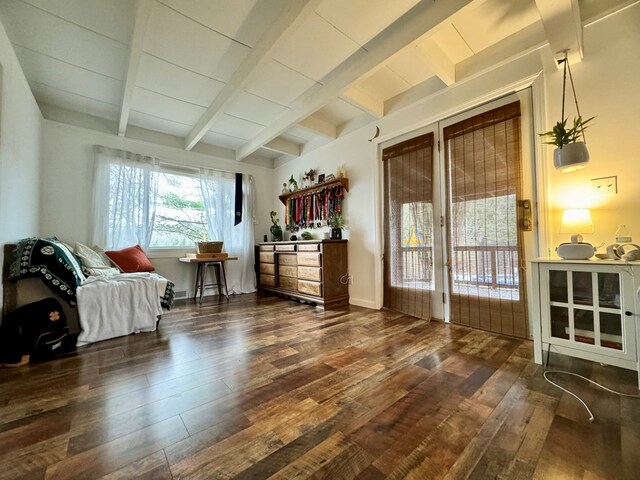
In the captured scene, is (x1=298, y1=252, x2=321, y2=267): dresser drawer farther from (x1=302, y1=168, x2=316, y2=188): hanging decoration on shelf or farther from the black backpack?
the black backpack

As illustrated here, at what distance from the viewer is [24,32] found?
6.86 ft

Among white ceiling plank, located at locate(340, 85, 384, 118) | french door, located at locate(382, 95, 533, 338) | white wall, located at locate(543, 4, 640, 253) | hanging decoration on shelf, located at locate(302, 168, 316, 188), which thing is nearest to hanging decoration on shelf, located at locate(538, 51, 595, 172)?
white wall, located at locate(543, 4, 640, 253)

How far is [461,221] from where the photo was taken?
102 inches

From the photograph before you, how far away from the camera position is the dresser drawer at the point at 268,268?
4.27m

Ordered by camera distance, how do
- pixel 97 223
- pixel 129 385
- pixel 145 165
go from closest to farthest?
1. pixel 129 385
2. pixel 97 223
3. pixel 145 165

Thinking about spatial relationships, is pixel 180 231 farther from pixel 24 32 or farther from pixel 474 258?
pixel 474 258

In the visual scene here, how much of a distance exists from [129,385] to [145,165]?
11.2ft

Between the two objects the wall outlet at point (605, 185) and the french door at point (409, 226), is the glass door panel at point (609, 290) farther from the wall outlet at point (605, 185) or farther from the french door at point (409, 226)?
the french door at point (409, 226)

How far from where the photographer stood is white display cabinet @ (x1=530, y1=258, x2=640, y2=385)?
1.46 metres

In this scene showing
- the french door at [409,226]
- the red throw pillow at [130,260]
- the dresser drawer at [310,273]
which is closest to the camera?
the french door at [409,226]

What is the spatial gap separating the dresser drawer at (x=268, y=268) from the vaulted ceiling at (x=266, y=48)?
2.25m

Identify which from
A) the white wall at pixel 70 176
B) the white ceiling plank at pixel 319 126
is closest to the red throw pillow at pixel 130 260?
the white wall at pixel 70 176

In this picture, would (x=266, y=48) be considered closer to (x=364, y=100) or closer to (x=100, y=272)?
(x=364, y=100)

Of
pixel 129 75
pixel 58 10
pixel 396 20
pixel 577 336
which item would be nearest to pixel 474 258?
pixel 577 336
